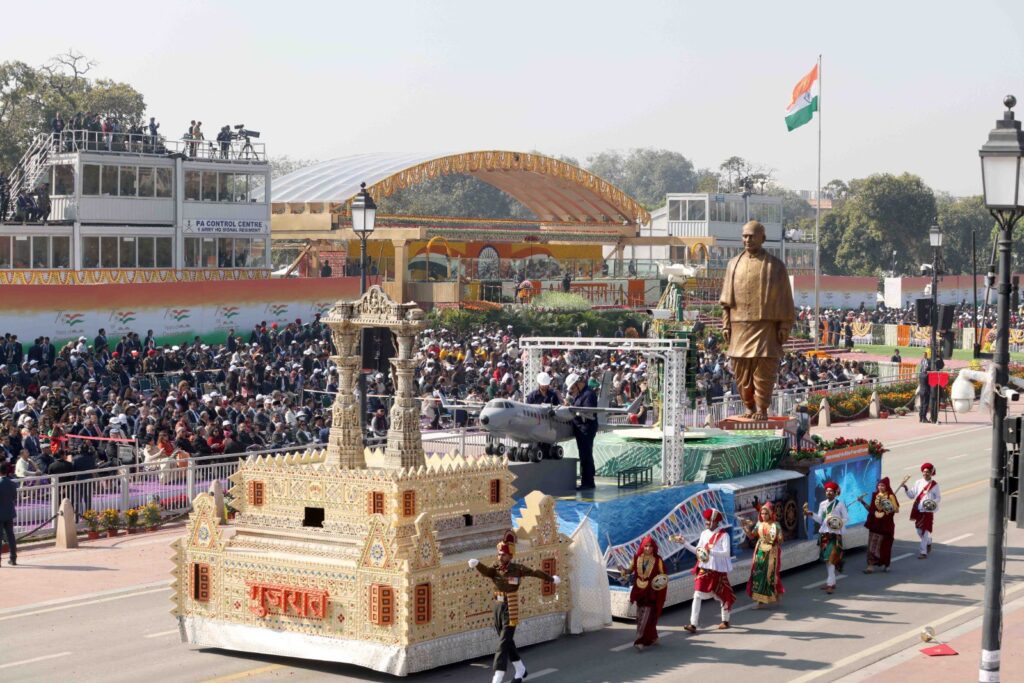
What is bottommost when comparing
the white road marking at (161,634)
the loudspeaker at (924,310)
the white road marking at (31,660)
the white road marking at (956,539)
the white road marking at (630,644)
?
the white road marking at (630,644)

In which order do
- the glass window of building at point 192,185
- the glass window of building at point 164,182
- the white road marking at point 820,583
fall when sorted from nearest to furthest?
1. the white road marking at point 820,583
2. the glass window of building at point 164,182
3. the glass window of building at point 192,185

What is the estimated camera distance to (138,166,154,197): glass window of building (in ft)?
159

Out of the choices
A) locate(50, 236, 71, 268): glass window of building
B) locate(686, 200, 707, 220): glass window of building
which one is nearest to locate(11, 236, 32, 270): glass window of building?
locate(50, 236, 71, 268): glass window of building

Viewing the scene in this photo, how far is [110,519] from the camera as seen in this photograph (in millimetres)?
23719

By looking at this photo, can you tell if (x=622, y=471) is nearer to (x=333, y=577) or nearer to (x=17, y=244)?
(x=333, y=577)

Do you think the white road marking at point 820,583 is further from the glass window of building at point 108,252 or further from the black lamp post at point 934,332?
the glass window of building at point 108,252

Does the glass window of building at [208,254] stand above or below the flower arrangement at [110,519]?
above

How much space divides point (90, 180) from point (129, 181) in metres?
1.58

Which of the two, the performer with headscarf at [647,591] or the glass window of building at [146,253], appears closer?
the performer with headscarf at [647,591]

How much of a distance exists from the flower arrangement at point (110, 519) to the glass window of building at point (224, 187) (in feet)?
93.6

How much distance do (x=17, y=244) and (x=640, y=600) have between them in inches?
1331

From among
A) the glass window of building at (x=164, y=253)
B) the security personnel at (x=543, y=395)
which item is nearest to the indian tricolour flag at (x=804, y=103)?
the glass window of building at (x=164, y=253)

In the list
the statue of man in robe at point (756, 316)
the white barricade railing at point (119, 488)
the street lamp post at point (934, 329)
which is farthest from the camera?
the street lamp post at point (934, 329)

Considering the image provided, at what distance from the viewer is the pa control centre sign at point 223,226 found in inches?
1970
